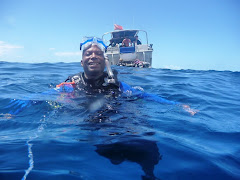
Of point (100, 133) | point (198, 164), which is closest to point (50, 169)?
point (100, 133)

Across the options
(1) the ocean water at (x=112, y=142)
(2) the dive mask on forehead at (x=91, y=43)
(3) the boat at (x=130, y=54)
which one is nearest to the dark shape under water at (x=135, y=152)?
(1) the ocean water at (x=112, y=142)

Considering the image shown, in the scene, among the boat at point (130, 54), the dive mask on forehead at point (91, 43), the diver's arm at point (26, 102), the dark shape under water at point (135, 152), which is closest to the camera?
Answer: the dark shape under water at point (135, 152)

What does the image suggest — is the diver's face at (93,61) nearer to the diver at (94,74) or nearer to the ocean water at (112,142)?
the diver at (94,74)

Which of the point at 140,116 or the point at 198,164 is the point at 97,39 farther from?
the point at 198,164

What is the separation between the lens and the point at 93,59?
3.82 meters

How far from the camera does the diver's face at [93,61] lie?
3.82 meters

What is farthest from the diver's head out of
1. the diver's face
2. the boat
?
the boat

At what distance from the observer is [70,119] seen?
2.83 meters

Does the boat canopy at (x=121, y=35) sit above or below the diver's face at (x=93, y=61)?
above

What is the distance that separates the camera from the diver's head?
3822 millimetres

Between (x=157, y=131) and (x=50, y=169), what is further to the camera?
(x=157, y=131)

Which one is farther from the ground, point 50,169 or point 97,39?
point 97,39

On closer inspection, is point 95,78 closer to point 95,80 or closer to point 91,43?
point 95,80

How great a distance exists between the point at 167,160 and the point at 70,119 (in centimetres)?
163
